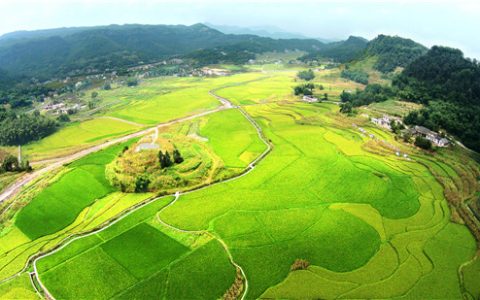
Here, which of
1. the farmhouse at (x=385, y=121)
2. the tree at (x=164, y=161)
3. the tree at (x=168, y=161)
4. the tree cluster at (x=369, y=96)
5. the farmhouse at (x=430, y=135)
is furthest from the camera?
the tree cluster at (x=369, y=96)

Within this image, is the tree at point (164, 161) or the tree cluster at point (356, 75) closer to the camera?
the tree at point (164, 161)

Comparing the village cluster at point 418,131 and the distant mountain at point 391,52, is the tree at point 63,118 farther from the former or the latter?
the distant mountain at point 391,52

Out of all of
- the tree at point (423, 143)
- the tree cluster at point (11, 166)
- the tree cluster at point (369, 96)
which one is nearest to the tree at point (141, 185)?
the tree cluster at point (11, 166)

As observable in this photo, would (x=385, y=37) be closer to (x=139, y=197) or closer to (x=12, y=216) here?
(x=139, y=197)

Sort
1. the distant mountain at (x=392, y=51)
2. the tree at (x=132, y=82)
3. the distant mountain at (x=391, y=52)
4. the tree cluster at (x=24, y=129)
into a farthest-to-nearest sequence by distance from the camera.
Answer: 1. the distant mountain at (x=391, y=52)
2. the distant mountain at (x=392, y=51)
3. the tree at (x=132, y=82)
4. the tree cluster at (x=24, y=129)

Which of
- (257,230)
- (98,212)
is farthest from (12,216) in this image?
(257,230)

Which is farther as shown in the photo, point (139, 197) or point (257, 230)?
point (139, 197)

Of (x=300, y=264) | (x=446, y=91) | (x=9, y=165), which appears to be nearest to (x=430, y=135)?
(x=446, y=91)

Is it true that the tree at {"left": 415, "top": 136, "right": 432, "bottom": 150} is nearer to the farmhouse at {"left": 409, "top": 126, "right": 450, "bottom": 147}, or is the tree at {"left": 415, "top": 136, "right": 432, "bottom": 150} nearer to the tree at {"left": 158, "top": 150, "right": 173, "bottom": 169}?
the farmhouse at {"left": 409, "top": 126, "right": 450, "bottom": 147}
